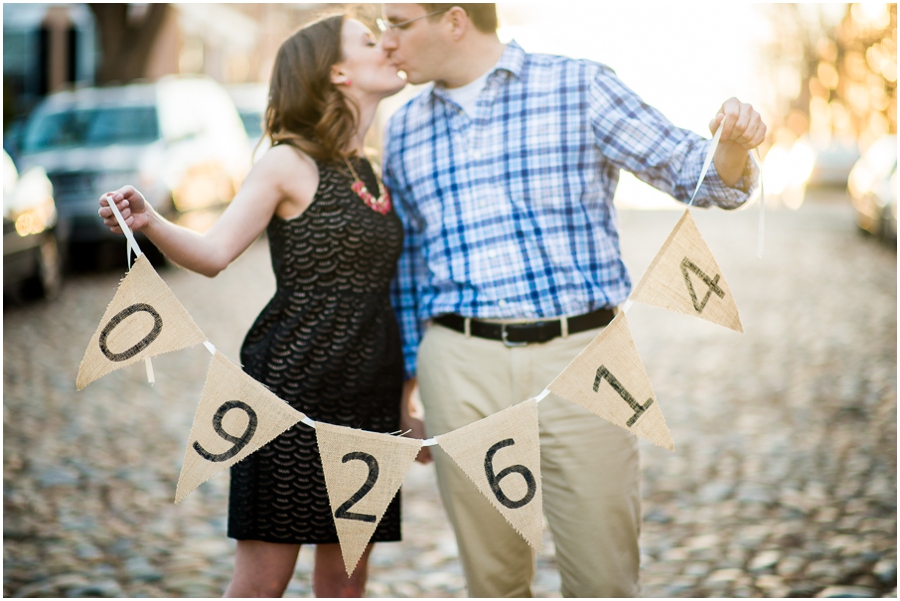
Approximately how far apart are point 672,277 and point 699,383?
183 inches

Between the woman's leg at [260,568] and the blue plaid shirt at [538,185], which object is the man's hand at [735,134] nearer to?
the blue plaid shirt at [538,185]

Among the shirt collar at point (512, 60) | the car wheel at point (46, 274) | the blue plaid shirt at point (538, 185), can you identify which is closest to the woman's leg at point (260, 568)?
the blue plaid shirt at point (538, 185)

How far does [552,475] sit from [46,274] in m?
8.02

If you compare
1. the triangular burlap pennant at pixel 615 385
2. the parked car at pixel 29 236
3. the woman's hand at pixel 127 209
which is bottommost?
Result: the parked car at pixel 29 236

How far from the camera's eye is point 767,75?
39.7 m

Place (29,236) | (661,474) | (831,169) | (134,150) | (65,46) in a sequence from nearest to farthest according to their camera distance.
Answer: (661,474) → (29,236) → (134,150) → (65,46) → (831,169)

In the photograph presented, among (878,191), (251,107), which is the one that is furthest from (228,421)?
(251,107)

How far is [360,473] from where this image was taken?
90.9 inches

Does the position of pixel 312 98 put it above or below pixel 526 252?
above

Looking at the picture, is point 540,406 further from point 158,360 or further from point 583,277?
point 158,360

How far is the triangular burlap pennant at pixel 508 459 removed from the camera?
2.28 meters

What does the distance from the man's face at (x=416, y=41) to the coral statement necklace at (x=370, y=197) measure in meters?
0.36

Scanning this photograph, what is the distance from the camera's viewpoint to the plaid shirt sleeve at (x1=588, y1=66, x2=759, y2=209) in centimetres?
239

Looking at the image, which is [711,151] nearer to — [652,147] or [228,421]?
[652,147]
